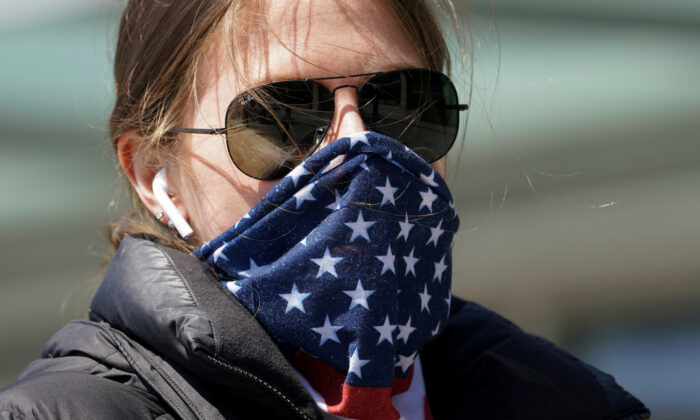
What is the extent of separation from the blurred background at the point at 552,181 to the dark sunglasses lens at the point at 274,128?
1.88 m

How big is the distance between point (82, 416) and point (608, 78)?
2.92 m

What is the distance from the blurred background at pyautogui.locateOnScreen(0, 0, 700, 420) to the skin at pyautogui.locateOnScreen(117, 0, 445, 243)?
182 centimetres

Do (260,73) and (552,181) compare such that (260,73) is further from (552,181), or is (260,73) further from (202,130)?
(552,181)

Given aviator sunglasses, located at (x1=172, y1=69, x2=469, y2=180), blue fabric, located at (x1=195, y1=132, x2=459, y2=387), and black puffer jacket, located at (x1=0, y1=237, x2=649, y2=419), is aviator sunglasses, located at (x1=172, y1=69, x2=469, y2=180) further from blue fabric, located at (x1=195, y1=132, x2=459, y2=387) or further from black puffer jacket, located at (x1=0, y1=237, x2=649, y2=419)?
black puffer jacket, located at (x1=0, y1=237, x2=649, y2=419)

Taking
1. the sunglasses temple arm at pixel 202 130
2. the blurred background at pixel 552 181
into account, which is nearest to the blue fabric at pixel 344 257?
the sunglasses temple arm at pixel 202 130

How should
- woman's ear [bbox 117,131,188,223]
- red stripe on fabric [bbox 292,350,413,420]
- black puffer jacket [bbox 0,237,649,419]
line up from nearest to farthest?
black puffer jacket [bbox 0,237,649,419] < red stripe on fabric [bbox 292,350,413,420] < woman's ear [bbox 117,131,188,223]

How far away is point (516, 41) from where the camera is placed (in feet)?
10.0

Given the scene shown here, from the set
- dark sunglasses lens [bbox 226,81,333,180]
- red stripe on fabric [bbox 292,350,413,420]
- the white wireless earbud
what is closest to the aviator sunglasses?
dark sunglasses lens [bbox 226,81,333,180]

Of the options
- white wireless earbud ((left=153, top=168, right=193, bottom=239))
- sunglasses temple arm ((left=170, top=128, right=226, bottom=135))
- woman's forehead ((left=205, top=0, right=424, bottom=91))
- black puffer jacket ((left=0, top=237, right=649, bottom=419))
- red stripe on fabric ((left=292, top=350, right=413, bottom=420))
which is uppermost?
woman's forehead ((left=205, top=0, right=424, bottom=91))

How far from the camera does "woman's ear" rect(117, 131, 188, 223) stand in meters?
1.32

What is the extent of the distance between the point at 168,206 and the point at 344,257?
0.38m

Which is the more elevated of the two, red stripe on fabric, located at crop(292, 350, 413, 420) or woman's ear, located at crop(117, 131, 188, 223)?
woman's ear, located at crop(117, 131, 188, 223)

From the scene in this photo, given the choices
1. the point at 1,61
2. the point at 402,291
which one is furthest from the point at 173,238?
the point at 1,61

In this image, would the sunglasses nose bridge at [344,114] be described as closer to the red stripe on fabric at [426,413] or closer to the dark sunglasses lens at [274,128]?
the dark sunglasses lens at [274,128]
